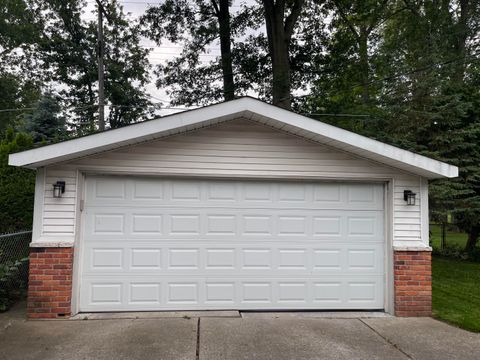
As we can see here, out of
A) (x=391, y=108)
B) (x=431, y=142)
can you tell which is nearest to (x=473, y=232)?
(x=431, y=142)

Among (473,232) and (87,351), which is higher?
(473,232)

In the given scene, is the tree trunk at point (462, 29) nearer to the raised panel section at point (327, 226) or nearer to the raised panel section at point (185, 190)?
the raised panel section at point (327, 226)

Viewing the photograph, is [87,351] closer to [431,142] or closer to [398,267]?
[398,267]

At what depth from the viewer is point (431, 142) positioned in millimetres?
9969

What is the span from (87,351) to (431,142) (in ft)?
32.4

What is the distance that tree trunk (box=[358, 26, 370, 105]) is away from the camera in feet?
43.1

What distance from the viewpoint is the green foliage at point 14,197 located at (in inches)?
260

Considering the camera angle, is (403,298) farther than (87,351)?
Yes

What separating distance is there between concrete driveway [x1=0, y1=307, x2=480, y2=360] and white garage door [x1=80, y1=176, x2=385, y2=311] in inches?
13.5

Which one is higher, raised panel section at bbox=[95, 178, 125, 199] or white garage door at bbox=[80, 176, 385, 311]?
raised panel section at bbox=[95, 178, 125, 199]

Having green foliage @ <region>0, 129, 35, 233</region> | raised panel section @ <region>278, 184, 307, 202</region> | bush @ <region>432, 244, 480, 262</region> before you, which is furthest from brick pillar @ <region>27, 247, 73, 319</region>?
bush @ <region>432, 244, 480, 262</region>

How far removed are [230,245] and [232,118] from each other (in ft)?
6.33

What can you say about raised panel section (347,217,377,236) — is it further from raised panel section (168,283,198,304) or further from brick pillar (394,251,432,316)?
raised panel section (168,283,198,304)

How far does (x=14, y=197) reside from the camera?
669 centimetres
